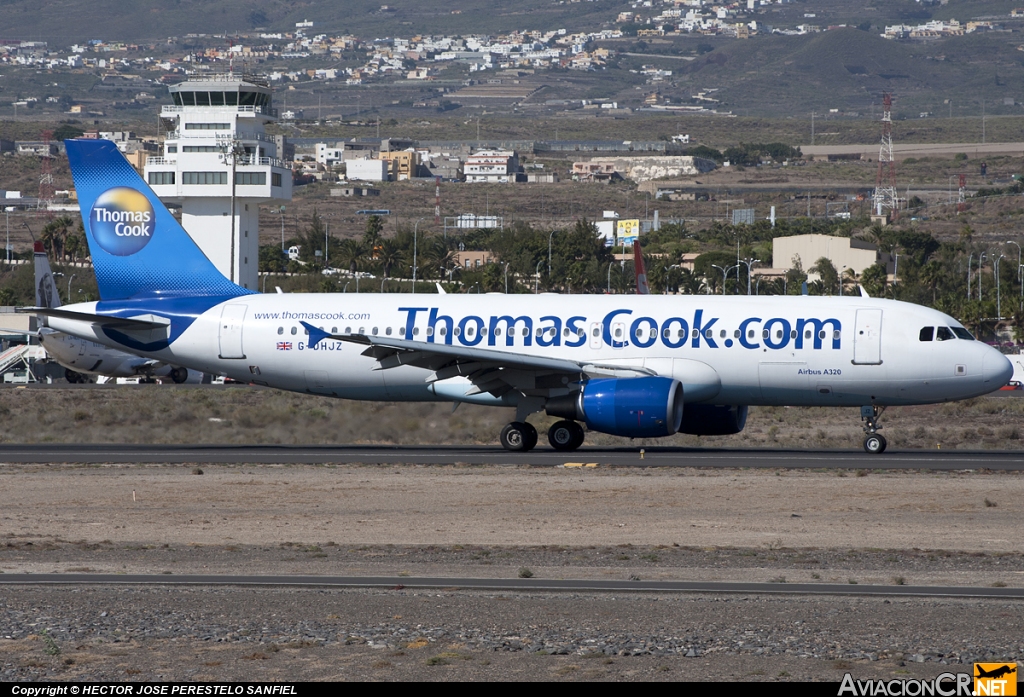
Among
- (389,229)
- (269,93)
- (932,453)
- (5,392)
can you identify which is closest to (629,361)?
(932,453)

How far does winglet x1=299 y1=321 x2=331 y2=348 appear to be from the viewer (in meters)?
30.1

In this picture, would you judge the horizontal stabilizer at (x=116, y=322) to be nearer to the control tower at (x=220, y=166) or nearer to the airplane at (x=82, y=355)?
the airplane at (x=82, y=355)

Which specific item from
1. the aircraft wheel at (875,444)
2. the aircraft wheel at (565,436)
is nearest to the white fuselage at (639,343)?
the aircraft wheel at (875,444)

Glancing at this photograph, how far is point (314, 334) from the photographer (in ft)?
102

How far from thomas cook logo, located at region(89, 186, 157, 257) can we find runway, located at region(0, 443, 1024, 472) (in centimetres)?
503

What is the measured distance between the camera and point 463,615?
13172 mm

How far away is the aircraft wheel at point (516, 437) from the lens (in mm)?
30688

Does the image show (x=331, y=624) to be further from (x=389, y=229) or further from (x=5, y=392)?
(x=389, y=229)

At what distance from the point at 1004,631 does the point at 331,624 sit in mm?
6313

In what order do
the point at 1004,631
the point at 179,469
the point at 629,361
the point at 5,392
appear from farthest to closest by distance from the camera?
1. the point at 5,392
2. the point at 629,361
3. the point at 179,469
4. the point at 1004,631

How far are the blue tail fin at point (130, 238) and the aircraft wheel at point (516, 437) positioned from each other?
7908 mm

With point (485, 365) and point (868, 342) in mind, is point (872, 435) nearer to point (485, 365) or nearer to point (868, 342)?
point (868, 342)

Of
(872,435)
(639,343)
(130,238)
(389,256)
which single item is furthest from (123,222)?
(389,256)

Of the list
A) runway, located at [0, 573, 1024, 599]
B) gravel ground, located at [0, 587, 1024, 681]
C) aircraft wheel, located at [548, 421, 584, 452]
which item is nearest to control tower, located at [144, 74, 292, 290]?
aircraft wheel, located at [548, 421, 584, 452]
